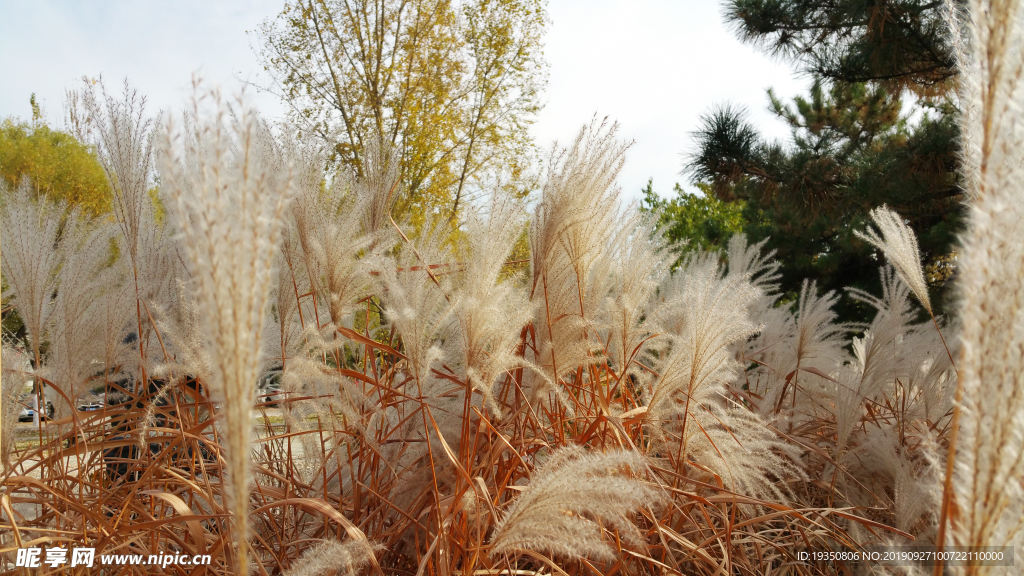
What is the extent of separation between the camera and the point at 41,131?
2156 centimetres

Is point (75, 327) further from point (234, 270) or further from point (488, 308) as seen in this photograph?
point (234, 270)

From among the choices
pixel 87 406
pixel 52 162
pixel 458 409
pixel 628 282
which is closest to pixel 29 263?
pixel 87 406

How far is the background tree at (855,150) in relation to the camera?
6.48 metres

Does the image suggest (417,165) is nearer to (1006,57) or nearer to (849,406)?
(849,406)

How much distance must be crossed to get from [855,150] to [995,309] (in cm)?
949

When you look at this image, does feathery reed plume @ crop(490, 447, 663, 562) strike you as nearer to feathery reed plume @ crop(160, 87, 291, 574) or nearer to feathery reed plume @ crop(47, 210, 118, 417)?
feathery reed plume @ crop(160, 87, 291, 574)

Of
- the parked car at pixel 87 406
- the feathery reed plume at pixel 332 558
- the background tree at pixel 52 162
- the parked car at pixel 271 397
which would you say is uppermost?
the background tree at pixel 52 162

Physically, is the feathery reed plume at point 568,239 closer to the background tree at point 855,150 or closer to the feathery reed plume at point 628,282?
the feathery reed plume at point 628,282

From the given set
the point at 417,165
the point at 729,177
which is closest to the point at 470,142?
the point at 417,165

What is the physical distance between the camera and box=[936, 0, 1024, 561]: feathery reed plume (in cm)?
57

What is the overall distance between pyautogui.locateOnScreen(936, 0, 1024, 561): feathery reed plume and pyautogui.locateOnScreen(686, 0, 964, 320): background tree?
6750mm

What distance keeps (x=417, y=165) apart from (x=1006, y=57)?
43.2ft

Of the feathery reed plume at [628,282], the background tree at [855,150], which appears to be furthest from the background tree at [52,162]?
the feathery reed plume at [628,282]

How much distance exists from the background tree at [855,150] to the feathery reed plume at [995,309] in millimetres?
6750
